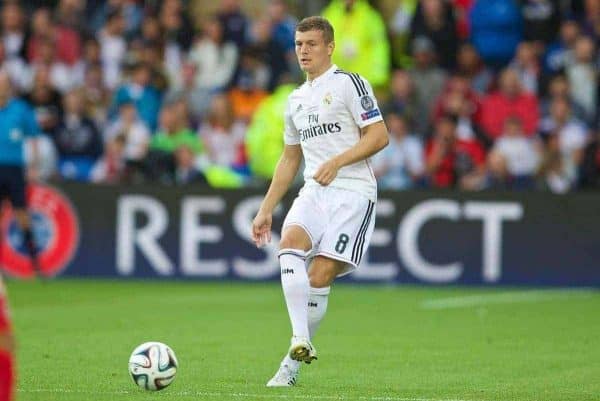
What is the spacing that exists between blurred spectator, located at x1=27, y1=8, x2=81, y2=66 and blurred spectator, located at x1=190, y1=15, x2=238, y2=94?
1.93m

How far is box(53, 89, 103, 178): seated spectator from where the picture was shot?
19406 millimetres

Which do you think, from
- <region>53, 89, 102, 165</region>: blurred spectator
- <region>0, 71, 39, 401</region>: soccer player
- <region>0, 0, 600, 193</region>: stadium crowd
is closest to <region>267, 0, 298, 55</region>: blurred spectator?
<region>0, 0, 600, 193</region>: stadium crowd

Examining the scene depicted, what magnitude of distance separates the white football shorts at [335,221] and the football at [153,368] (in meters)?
1.12

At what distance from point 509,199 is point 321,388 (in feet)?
29.2

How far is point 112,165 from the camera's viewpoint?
62.0 ft

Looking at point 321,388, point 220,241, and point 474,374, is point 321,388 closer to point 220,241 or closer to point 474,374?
point 474,374

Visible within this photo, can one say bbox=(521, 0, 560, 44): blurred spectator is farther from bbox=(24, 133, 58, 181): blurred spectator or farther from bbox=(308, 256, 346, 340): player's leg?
bbox=(308, 256, 346, 340): player's leg

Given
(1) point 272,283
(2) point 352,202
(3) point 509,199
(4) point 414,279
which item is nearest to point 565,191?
(3) point 509,199

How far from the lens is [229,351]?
35.2ft

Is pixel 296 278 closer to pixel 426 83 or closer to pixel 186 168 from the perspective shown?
pixel 186 168

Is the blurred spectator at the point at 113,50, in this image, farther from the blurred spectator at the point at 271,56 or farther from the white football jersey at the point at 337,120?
the white football jersey at the point at 337,120

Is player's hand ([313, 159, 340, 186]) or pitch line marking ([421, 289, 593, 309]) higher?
player's hand ([313, 159, 340, 186])

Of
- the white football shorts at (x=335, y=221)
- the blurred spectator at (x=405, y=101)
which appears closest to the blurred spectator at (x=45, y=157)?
the blurred spectator at (x=405, y=101)

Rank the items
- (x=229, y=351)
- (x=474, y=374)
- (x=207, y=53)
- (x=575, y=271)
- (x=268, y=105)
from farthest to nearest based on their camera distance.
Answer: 1. (x=207, y=53)
2. (x=268, y=105)
3. (x=575, y=271)
4. (x=229, y=351)
5. (x=474, y=374)
